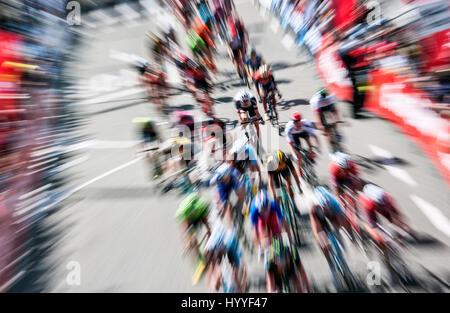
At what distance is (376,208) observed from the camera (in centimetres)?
325

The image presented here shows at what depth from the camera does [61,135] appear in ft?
27.9

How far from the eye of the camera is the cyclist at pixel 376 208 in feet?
10.6

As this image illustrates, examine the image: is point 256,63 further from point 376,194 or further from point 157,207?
point 376,194

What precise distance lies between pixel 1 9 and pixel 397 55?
16.4m

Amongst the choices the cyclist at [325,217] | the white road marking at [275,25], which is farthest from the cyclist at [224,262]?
the white road marking at [275,25]

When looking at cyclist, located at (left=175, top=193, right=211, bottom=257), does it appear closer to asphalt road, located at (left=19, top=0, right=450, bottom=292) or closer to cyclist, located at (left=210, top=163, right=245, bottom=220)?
cyclist, located at (left=210, top=163, right=245, bottom=220)

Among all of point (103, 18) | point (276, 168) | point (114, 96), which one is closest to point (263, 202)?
point (276, 168)

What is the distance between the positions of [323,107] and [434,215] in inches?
121

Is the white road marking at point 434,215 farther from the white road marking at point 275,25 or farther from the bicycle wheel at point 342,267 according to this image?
the white road marking at point 275,25

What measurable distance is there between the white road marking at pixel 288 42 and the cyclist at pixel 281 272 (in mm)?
10293

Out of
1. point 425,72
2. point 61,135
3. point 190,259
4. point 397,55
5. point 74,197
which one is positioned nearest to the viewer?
point 190,259
